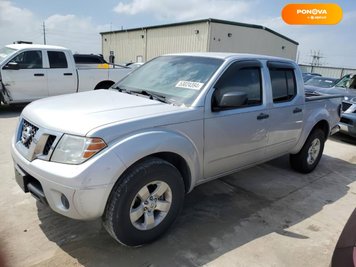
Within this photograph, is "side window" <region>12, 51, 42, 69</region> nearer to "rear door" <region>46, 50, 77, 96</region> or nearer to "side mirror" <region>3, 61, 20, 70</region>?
"side mirror" <region>3, 61, 20, 70</region>

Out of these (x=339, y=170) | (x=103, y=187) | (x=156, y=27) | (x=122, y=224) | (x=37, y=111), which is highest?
(x=156, y=27)

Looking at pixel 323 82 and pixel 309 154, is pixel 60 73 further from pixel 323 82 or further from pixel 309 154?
pixel 323 82

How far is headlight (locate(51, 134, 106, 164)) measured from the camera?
2.37 metres

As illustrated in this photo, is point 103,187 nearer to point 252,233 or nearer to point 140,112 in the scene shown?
point 140,112

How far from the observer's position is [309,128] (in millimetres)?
4723

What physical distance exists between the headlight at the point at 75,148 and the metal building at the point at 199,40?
66.2 feet

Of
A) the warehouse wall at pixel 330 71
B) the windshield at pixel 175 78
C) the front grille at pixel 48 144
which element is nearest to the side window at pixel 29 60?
the windshield at pixel 175 78

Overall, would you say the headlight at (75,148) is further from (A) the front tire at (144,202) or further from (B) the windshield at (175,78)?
(B) the windshield at (175,78)

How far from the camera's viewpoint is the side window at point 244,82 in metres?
3.35

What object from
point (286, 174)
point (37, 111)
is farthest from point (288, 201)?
point (37, 111)

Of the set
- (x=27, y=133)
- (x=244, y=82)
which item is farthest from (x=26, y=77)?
(x=244, y=82)

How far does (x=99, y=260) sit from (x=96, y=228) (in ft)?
1.67

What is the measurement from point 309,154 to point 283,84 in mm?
1464

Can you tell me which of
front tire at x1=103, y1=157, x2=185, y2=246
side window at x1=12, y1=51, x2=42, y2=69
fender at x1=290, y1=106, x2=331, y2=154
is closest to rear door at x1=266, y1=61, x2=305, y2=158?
fender at x1=290, y1=106, x2=331, y2=154
